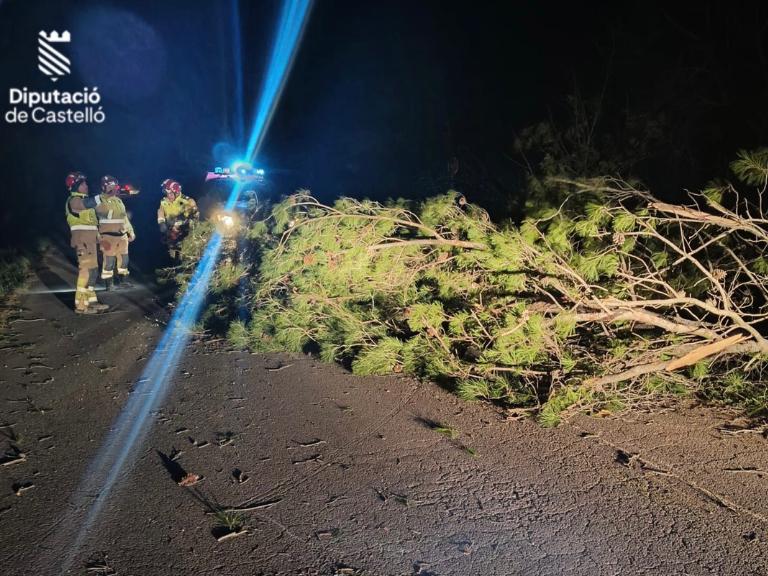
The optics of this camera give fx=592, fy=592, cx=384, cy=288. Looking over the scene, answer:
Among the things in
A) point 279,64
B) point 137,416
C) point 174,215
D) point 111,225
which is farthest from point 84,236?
point 279,64

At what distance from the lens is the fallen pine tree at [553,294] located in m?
4.32

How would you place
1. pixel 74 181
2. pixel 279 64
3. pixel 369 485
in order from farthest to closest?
pixel 279 64, pixel 74 181, pixel 369 485

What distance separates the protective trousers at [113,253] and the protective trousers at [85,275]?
612 millimetres

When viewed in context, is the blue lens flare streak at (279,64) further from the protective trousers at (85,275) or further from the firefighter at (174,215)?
the protective trousers at (85,275)

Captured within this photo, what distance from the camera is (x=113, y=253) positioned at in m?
9.15

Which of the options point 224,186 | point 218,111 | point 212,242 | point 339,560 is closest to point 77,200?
point 212,242

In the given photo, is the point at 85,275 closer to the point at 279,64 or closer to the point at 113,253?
the point at 113,253

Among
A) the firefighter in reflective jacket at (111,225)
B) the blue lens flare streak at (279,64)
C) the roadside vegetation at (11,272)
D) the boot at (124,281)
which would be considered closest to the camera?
the firefighter in reflective jacket at (111,225)

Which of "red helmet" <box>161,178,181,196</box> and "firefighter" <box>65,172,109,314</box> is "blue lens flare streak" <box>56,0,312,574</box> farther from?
"firefighter" <box>65,172,109,314</box>

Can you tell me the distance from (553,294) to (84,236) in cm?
670

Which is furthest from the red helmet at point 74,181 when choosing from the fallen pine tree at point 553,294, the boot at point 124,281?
the fallen pine tree at point 553,294

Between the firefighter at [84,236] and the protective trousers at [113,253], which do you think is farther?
the protective trousers at [113,253]

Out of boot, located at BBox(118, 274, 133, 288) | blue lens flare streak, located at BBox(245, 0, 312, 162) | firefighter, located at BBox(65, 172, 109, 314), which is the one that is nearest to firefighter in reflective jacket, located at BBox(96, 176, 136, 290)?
firefighter, located at BBox(65, 172, 109, 314)

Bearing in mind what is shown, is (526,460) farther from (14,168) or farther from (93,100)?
(14,168)
